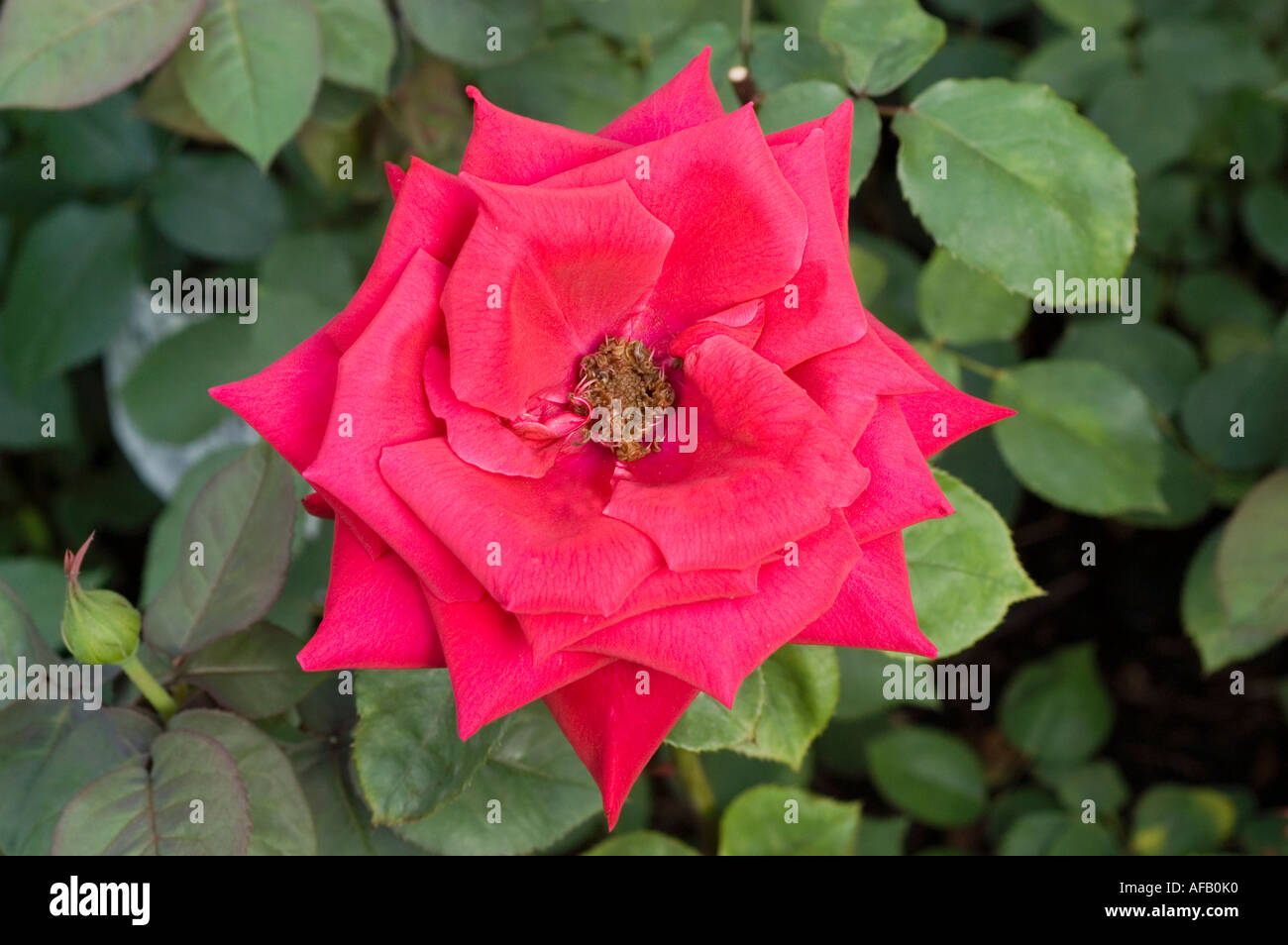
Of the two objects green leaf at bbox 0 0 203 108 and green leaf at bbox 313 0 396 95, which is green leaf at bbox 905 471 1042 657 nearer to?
green leaf at bbox 313 0 396 95

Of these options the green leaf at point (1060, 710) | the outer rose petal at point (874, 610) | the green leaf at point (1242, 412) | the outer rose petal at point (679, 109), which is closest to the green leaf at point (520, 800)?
the outer rose petal at point (874, 610)

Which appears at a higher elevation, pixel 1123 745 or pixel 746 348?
pixel 746 348

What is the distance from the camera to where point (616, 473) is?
41.3 inches

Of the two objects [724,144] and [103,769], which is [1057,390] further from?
[103,769]

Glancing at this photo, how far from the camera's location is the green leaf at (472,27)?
152 centimetres

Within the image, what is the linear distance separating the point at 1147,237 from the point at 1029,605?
80 cm

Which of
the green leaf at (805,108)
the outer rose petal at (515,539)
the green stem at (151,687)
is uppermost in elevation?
the green leaf at (805,108)

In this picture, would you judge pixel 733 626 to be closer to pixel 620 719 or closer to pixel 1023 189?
pixel 620 719

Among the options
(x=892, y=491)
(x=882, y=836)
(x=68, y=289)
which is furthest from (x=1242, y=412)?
(x=68, y=289)

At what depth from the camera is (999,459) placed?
194 centimetres

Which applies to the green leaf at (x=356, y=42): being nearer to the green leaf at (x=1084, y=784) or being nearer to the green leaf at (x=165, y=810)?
the green leaf at (x=165, y=810)

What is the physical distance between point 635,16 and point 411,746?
1.11 meters
